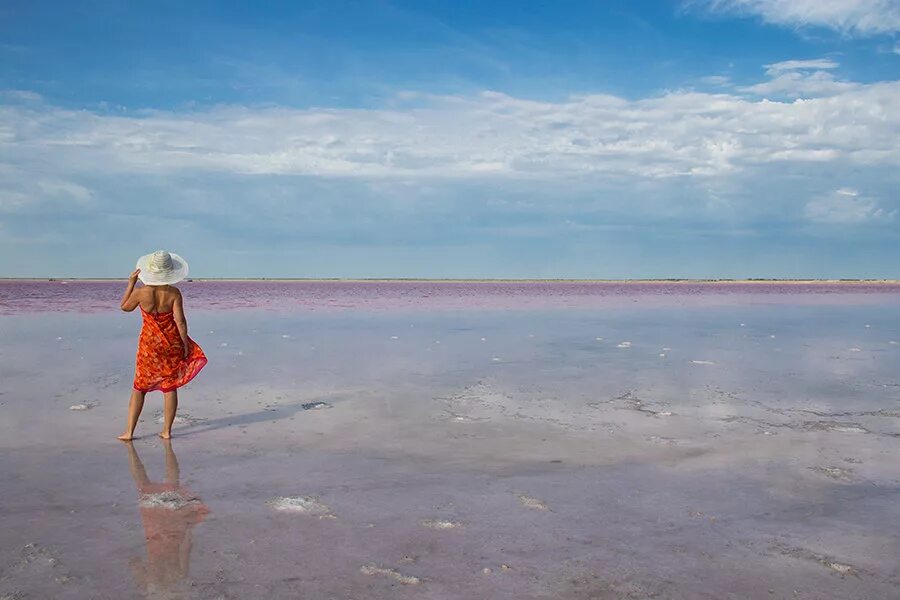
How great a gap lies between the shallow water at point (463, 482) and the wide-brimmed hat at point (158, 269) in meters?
1.67

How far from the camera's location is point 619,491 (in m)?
5.82

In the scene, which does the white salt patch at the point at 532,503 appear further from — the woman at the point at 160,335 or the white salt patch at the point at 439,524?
the woman at the point at 160,335

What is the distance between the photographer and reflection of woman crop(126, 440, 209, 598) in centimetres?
412

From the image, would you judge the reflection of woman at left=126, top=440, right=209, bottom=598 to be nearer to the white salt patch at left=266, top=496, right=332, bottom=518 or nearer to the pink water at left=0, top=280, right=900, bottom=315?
the white salt patch at left=266, top=496, right=332, bottom=518

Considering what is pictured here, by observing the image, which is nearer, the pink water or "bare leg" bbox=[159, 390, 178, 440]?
"bare leg" bbox=[159, 390, 178, 440]

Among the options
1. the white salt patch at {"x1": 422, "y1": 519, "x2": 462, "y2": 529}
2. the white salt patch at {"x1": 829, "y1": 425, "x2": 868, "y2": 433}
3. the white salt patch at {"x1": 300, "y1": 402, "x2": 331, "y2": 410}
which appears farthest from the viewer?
the white salt patch at {"x1": 300, "y1": 402, "x2": 331, "y2": 410}

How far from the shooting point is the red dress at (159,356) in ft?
25.5

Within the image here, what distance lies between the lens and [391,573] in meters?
4.24

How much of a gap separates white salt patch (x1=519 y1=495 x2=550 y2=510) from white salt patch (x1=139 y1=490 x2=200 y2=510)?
2466 millimetres

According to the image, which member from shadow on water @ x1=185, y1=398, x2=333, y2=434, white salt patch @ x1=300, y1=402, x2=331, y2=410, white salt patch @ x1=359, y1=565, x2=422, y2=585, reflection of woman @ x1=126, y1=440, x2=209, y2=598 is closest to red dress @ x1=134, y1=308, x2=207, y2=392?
shadow on water @ x1=185, y1=398, x2=333, y2=434

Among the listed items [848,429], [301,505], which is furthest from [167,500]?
[848,429]

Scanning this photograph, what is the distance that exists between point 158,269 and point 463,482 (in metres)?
3.98

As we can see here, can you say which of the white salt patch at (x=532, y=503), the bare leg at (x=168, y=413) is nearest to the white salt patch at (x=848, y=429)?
the white salt patch at (x=532, y=503)

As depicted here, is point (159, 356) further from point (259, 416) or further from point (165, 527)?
point (165, 527)
